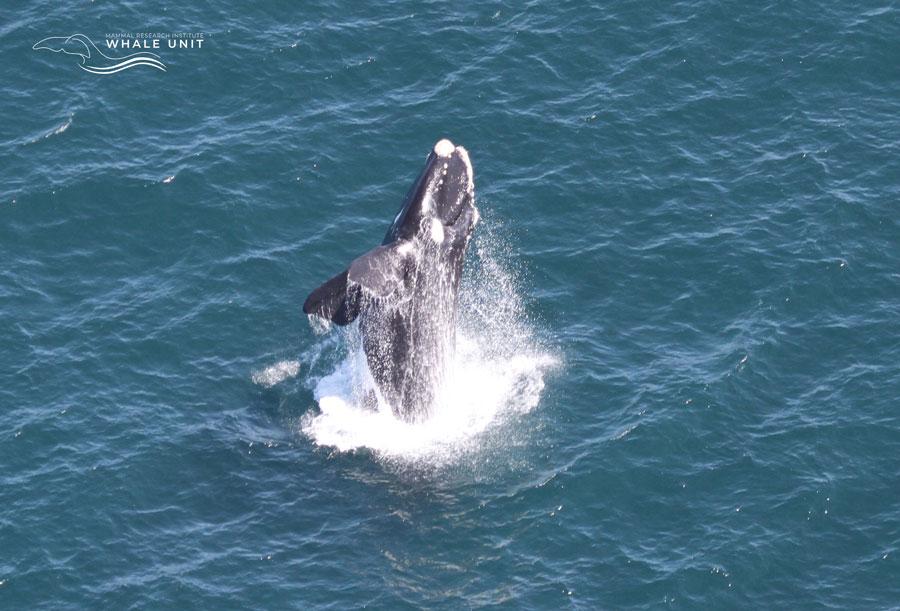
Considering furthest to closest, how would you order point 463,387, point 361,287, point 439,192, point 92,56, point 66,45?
1. point 66,45
2. point 92,56
3. point 463,387
4. point 439,192
5. point 361,287

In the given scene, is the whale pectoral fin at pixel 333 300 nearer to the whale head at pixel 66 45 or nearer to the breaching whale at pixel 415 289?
the breaching whale at pixel 415 289

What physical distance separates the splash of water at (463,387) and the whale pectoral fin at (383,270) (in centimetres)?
620

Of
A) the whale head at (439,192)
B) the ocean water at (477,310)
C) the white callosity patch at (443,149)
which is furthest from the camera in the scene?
the whale head at (439,192)

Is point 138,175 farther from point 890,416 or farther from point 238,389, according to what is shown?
point 890,416

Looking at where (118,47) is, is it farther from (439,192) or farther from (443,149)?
(443,149)

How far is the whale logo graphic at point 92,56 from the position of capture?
344 feet

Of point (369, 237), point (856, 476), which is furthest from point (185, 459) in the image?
point (856, 476)

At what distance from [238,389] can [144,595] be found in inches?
586

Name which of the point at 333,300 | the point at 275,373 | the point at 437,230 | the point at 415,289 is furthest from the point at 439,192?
the point at 275,373

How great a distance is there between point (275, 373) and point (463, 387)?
9716 mm

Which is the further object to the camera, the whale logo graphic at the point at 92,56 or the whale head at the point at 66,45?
the whale head at the point at 66,45

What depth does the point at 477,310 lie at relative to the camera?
92375mm

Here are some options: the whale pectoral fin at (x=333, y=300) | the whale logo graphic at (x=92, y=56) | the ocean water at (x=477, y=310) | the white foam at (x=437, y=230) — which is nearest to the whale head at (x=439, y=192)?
the white foam at (x=437, y=230)

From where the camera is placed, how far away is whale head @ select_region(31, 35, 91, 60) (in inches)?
4161
